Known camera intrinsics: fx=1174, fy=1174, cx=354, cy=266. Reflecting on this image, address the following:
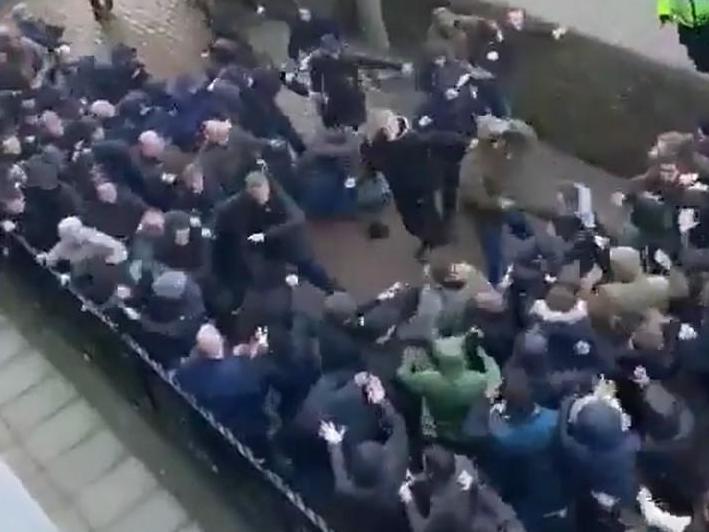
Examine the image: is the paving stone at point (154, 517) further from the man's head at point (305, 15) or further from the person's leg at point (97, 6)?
the person's leg at point (97, 6)

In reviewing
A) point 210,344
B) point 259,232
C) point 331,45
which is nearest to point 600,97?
point 331,45

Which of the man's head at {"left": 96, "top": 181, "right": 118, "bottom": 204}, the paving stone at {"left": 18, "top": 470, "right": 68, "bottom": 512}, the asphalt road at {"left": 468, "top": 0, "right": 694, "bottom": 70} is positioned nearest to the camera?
the paving stone at {"left": 18, "top": 470, "right": 68, "bottom": 512}

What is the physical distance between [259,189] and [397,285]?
1.11 meters

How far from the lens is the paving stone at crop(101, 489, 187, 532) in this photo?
22.8ft

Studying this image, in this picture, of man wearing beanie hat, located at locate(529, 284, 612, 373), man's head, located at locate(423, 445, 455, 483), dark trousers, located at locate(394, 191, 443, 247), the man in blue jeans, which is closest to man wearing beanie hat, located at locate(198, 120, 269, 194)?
dark trousers, located at locate(394, 191, 443, 247)

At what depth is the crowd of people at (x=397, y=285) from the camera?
6.04 meters

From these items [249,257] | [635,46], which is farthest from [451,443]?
[635,46]

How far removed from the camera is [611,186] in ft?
30.0

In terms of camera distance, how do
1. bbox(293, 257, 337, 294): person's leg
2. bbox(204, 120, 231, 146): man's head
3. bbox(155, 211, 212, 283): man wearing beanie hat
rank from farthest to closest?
bbox(204, 120, 231, 146): man's head, bbox(293, 257, 337, 294): person's leg, bbox(155, 211, 212, 283): man wearing beanie hat

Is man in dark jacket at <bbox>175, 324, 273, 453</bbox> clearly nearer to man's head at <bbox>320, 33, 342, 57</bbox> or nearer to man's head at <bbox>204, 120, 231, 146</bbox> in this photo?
man's head at <bbox>204, 120, 231, 146</bbox>

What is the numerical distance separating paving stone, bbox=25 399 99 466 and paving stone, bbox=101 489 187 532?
29.7 inches

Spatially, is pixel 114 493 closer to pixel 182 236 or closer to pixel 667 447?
pixel 182 236

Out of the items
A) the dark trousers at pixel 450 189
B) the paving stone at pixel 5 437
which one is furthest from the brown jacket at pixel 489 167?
the paving stone at pixel 5 437

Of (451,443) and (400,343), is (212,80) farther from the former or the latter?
(451,443)
